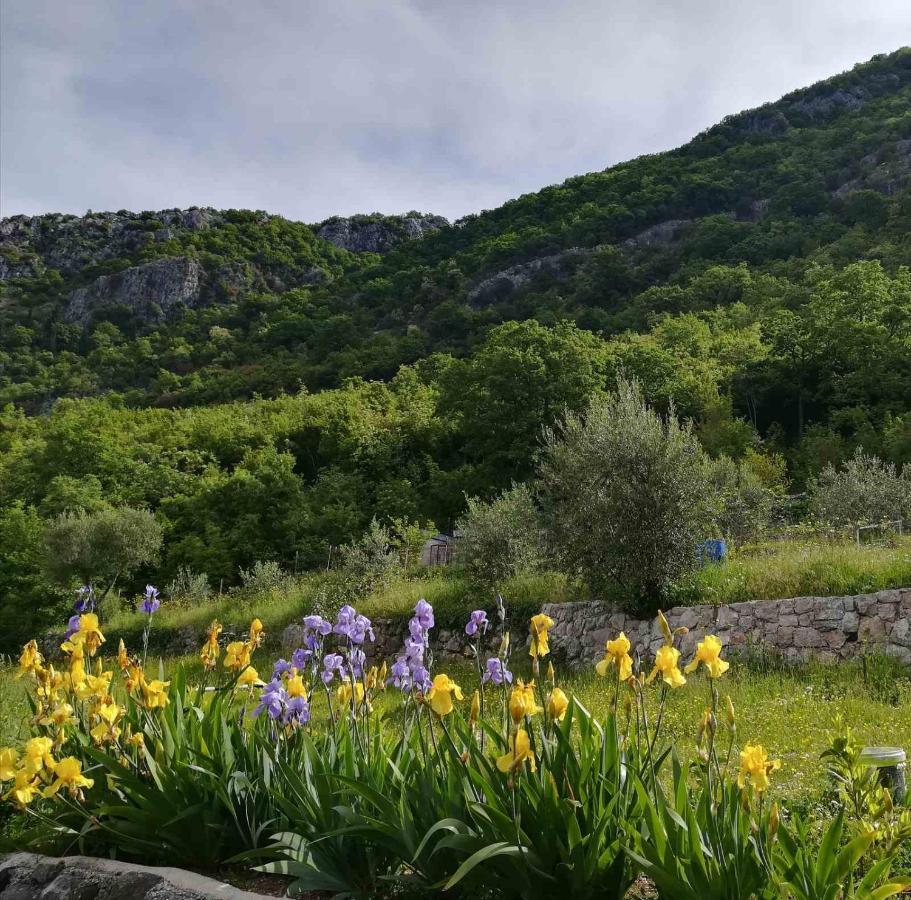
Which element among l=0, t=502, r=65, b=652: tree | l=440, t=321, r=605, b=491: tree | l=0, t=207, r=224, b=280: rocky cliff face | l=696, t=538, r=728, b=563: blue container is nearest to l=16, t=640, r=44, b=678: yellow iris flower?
l=696, t=538, r=728, b=563: blue container

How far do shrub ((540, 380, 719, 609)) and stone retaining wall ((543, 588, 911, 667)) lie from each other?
0.61m

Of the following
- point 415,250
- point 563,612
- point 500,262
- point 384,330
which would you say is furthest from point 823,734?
point 415,250

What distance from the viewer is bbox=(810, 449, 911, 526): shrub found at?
15.6m

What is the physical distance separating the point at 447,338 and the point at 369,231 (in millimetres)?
43345

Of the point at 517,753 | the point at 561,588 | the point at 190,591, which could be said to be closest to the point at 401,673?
the point at 517,753

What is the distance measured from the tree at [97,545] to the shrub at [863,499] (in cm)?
1998

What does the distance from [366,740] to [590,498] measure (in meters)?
7.66

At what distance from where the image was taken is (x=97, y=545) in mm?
21438

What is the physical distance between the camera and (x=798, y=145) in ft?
230

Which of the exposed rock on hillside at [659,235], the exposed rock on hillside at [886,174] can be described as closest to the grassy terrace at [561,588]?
the exposed rock on hillside at [659,235]

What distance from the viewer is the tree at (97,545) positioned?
20875 mm

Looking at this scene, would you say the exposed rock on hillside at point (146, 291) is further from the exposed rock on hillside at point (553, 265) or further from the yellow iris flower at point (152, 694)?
the yellow iris flower at point (152, 694)

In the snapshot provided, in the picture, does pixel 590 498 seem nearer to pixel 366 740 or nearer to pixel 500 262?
pixel 366 740

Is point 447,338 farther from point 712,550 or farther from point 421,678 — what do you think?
point 421,678
